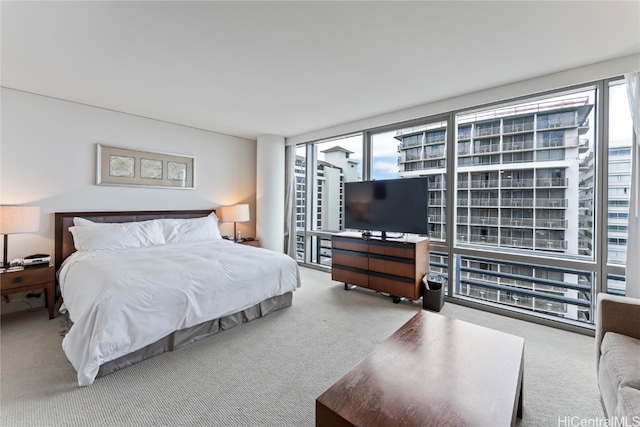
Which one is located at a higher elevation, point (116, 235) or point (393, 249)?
point (116, 235)

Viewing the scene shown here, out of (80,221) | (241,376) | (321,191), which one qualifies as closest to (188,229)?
(80,221)

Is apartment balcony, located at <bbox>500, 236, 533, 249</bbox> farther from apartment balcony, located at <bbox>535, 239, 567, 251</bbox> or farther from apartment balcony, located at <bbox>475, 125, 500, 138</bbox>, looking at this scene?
apartment balcony, located at <bbox>475, 125, 500, 138</bbox>

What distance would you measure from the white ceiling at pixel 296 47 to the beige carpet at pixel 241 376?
2.56 meters

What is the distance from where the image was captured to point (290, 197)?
214 inches

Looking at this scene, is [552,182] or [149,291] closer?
[149,291]

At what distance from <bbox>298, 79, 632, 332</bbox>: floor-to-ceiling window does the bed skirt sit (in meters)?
2.23

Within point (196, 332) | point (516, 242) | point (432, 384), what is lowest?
point (196, 332)

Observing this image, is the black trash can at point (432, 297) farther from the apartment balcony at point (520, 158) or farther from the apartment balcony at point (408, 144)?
the apartment balcony at point (408, 144)

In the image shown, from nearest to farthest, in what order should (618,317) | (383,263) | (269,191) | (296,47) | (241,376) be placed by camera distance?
1. (618,317)
2. (241,376)
3. (296,47)
4. (383,263)
5. (269,191)

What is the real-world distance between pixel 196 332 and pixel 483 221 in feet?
11.2

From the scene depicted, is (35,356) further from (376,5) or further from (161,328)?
(376,5)

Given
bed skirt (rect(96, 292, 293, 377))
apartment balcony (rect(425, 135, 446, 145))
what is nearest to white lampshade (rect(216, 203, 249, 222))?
bed skirt (rect(96, 292, 293, 377))

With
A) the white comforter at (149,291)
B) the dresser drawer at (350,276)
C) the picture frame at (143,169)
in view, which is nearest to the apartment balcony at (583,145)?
the dresser drawer at (350,276)

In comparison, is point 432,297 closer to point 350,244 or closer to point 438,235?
point 438,235
